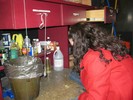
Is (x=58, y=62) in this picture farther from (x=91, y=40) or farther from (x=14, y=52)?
(x=91, y=40)

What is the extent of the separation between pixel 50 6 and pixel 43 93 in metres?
0.67

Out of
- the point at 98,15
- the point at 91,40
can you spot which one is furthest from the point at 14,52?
the point at 98,15

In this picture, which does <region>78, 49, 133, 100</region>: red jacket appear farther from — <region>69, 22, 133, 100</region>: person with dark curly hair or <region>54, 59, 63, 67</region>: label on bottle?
<region>54, 59, 63, 67</region>: label on bottle

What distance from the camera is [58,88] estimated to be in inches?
49.9

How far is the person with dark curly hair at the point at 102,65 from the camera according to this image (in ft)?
2.88

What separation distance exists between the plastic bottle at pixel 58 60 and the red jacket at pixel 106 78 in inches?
29.7

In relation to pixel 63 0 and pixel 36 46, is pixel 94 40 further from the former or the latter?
pixel 36 46

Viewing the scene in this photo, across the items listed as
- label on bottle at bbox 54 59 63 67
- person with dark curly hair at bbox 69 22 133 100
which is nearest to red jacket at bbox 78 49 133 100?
person with dark curly hair at bbox 69 22 133 100

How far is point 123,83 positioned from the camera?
3.13ft

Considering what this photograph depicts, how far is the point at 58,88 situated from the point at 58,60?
0.51 meters

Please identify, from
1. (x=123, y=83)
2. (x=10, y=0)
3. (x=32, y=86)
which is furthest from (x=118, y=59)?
(x=10, y=0)

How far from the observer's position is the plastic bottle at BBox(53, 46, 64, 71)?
68.6 inches

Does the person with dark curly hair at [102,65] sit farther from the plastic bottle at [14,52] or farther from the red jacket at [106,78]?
the plastic bottle at [14,52]

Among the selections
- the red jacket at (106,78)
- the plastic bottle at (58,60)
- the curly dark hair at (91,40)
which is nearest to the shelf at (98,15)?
the plastic bottle at (58,60)
